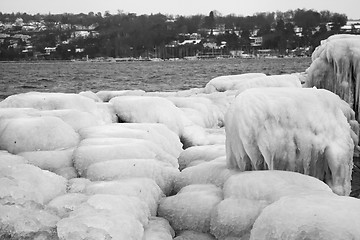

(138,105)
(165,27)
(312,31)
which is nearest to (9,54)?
(165,27)

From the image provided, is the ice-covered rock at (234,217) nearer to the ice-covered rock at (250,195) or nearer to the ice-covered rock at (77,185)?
the ice-covered rock at (250,195)

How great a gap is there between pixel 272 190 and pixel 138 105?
5859 millimetres

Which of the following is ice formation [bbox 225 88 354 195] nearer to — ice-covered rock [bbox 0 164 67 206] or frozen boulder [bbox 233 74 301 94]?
ice-covered rock [bbox 0 164 67 206]

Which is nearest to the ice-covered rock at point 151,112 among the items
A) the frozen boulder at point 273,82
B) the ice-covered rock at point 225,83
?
the frozen boulder at point 273,82

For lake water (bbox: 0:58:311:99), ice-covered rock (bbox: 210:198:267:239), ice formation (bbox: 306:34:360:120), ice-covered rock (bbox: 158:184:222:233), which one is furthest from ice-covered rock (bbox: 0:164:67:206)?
lake water (bbox: 0:58:311:99)

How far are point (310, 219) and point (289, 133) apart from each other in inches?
A: 86.9

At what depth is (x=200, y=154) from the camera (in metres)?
8.30

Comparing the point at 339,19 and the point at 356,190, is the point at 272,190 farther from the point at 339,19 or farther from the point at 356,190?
the point at 339,19

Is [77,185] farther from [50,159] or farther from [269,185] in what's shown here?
[269,185]

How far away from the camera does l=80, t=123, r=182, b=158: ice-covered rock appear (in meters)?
8.37

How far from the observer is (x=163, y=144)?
8734 mm

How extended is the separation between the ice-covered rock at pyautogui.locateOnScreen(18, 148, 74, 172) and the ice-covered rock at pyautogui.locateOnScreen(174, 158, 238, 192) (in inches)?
75.5

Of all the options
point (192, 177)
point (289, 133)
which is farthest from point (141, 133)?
point (289, 133)

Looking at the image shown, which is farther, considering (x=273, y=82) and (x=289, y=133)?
(x=273, y=82)
